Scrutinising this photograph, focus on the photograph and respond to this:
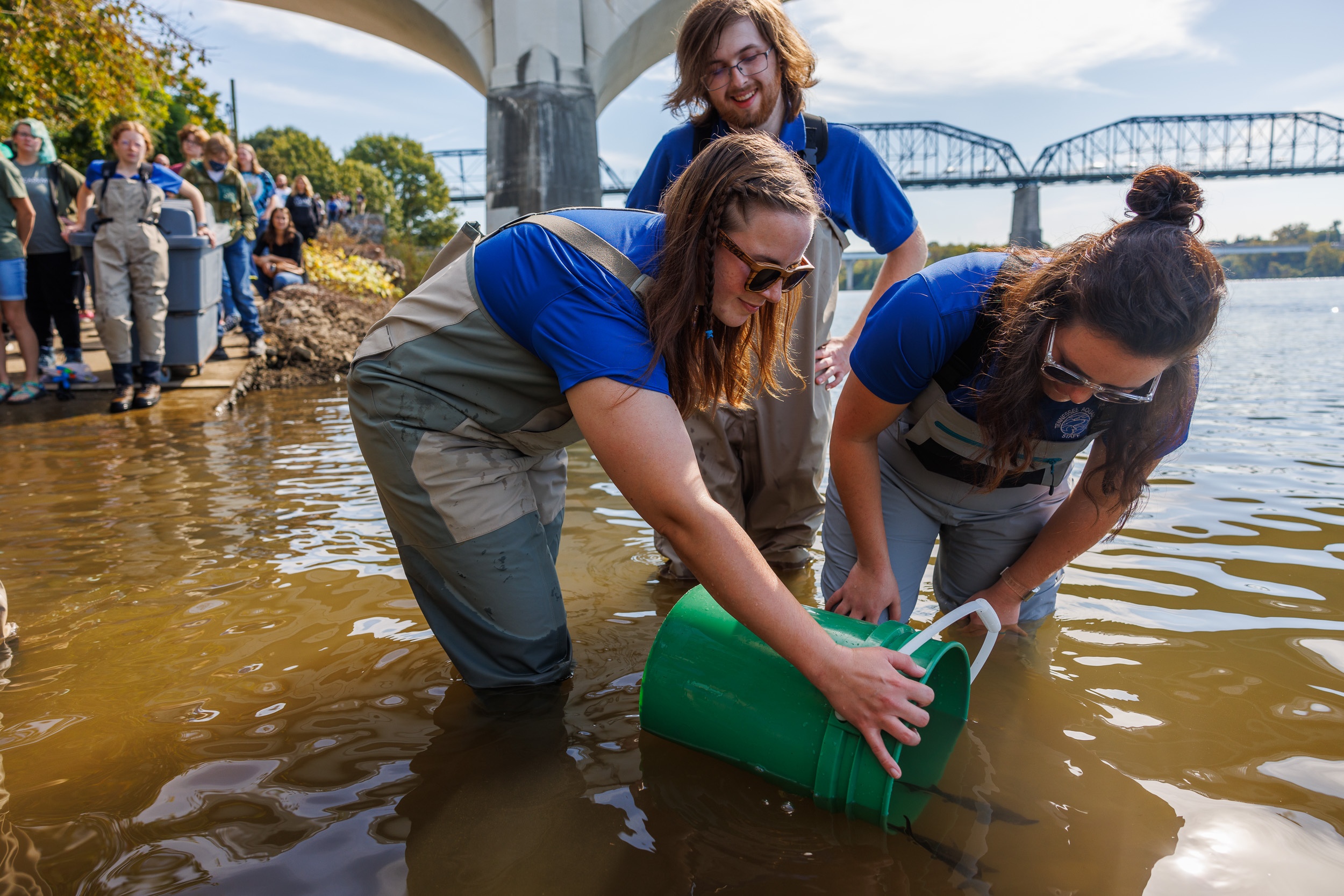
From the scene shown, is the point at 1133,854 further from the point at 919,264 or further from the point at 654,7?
the point at 654,7

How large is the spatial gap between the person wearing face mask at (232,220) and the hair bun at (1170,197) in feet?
27.7

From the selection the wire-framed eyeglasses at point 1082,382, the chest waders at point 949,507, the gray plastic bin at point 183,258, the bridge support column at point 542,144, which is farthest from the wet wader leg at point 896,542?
the bridge support column at point 542,144

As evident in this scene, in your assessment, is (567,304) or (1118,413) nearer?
(567,304)

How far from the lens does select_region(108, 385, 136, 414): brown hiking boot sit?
21.5 feet

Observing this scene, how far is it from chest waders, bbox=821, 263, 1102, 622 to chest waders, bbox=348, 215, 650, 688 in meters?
0.94

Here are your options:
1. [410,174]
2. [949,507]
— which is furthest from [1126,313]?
[410,174]

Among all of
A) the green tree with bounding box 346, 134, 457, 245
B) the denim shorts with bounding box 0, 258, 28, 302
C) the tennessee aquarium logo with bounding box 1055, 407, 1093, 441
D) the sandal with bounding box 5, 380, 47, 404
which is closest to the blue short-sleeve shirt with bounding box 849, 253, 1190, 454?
the tennessee aquarium logo with bounding box 1055, 407, 1093, 441

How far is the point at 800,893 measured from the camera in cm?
166

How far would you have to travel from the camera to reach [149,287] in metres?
6.44

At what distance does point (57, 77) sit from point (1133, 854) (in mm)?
12363

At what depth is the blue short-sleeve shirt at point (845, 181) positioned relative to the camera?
293 centimetres

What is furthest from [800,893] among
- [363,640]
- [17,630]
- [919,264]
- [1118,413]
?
[17,630]

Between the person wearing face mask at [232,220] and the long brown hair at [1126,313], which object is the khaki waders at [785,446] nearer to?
the long brown hair at [1126,313]

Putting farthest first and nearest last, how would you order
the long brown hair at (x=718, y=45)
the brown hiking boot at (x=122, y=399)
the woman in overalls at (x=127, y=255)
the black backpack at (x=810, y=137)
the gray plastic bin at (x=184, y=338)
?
1. the gray plastic bin at (x=184, y=338)
2. the brown hiking boot at (x=122, y=399)
3. the woman in overalls at (x=127, y=255)
4. the black backpack at (x=810, y=137)
5. the long brown hair at (x=718, y=45)
